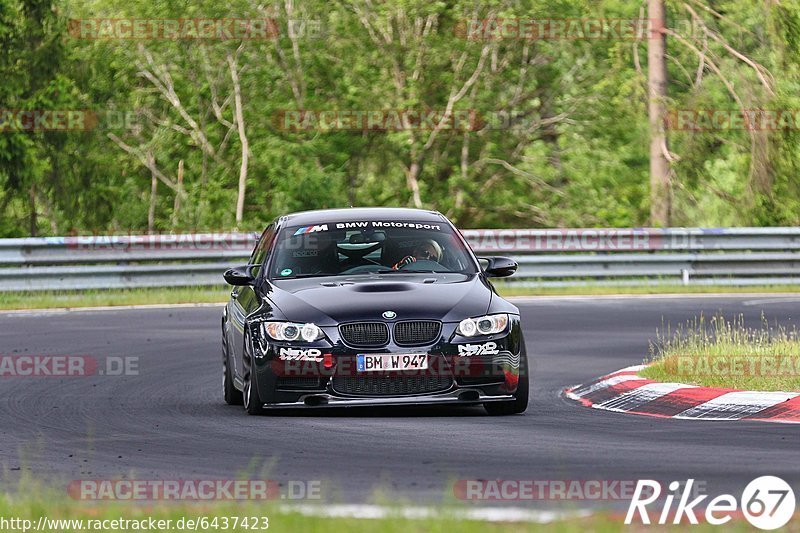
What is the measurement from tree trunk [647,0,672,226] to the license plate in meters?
21.5

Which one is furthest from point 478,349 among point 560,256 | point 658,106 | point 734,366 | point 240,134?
point 240,134

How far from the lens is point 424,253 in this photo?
40.2 ft

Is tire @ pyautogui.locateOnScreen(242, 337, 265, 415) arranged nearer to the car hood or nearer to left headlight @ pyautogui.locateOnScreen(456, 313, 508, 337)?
the car hood

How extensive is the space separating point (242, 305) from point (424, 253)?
4.81 feet

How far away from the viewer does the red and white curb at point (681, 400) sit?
10578mm

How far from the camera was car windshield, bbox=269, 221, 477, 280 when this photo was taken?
474 inches

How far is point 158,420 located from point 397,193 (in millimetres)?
25023

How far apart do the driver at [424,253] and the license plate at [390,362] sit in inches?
58.4

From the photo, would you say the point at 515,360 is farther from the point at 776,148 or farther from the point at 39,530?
the point at 776,148

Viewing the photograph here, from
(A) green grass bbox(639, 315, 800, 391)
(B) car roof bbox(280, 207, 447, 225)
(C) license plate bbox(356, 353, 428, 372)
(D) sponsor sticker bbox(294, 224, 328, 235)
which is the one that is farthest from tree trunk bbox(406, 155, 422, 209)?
(C) license plate bbox(356, 353, 428, 372)

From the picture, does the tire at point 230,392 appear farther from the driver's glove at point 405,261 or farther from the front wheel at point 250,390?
the driver's glove at point 405,261

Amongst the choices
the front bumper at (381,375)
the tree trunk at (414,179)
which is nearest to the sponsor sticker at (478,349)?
the front bumper at (381,375)

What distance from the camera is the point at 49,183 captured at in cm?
3275

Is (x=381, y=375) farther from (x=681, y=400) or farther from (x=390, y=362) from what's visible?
(x=681, y=400)
